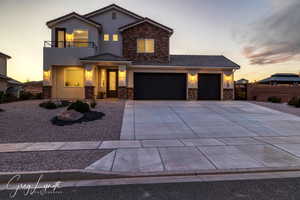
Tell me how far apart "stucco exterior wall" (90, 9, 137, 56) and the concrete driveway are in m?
9.78

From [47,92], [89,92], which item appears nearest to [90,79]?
[89,92]

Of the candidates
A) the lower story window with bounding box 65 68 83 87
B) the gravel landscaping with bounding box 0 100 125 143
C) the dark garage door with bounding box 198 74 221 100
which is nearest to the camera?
the gravel landscaping with bounding box 0 100 125 143

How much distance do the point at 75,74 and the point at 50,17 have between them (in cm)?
739

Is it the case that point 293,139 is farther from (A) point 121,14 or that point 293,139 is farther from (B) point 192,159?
(A) point 121,14

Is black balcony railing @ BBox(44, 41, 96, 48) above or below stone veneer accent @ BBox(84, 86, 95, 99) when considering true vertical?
above

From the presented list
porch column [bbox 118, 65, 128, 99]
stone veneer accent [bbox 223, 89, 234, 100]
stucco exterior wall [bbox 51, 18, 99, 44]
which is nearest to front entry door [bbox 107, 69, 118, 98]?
porch column [bbox 118, 65, 128, 99]

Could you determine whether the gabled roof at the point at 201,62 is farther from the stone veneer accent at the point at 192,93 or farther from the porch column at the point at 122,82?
the stone veneer accent at the point at 192,93

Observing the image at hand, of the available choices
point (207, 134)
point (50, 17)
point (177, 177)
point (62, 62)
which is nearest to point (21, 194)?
point (177, 177)

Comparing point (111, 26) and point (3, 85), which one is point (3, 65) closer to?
point (3, 85)

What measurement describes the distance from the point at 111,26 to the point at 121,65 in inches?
223

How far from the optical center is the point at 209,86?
711 inches

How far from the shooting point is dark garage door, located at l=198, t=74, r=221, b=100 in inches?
709

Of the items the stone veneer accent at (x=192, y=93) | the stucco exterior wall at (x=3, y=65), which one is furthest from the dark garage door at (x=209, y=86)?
the stucco exterior wall at (x=3, y=65)

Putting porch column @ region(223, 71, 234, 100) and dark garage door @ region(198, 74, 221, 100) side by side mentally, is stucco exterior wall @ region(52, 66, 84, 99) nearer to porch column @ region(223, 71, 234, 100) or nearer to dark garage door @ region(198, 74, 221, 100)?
dark garage door @ region(198, 74, 221, 100)
